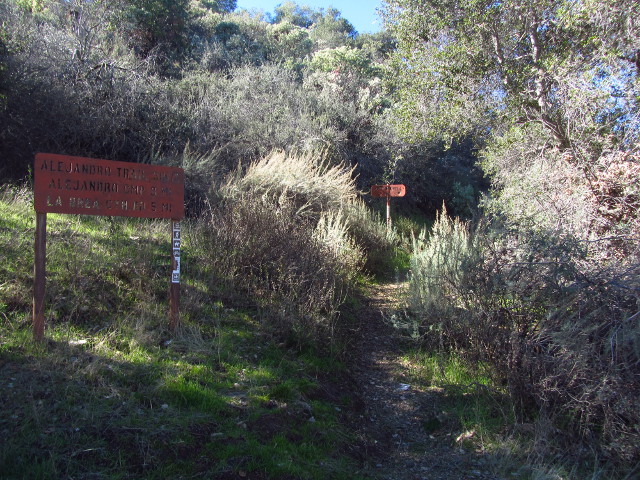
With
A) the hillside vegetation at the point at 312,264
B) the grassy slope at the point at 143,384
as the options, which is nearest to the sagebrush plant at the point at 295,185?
the hillside vegetation at the point at 312,264

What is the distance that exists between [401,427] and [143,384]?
2351 millimetres

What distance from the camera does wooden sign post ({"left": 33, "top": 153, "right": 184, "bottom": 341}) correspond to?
4293 mm

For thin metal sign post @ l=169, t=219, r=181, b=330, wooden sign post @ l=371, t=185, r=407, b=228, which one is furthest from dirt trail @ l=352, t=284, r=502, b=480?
wooden sign post @ l=371, t=185, r=407, b=228

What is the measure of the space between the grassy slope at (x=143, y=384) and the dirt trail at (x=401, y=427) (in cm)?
29

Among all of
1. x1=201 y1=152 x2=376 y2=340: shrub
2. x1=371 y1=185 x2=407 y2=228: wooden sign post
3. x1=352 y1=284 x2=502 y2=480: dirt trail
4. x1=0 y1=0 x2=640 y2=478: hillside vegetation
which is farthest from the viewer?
x1=371 y1=185 x2=407 y2=228: wooden sign post

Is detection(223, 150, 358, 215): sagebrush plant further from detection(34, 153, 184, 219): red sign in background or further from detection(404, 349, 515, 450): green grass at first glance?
detection(404, 349, 515, 450): green grass

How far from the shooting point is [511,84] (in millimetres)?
9008

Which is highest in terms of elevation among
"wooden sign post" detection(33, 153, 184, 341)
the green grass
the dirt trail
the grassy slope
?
"wooden sign post" detection(33, 153, 184, 341)

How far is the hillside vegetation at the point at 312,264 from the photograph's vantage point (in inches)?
150

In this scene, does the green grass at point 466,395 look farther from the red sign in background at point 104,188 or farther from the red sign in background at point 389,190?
the red sign in background at point 389,190

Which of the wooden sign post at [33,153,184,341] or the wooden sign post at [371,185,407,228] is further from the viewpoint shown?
the wooden sign post at [371,185,407,228]

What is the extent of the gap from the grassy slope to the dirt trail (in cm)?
29

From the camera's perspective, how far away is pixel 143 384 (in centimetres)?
400

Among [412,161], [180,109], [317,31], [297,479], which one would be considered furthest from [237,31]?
[297,479]
